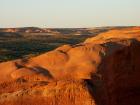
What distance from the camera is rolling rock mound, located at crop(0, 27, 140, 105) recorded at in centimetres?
1055

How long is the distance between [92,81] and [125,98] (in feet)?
10.1

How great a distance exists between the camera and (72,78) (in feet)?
36.7

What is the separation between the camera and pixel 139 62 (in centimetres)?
1440

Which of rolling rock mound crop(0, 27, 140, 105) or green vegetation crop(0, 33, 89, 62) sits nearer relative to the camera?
rolling rock mound crop(0, 27, 140, 105)

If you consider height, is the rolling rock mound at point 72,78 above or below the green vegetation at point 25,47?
above

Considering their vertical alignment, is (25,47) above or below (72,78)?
below

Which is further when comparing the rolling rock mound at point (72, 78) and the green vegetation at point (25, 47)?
the green vegetation at point (25, 47)

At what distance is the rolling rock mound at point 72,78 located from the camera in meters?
10.5

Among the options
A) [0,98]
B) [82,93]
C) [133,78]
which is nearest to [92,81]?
[82,93]

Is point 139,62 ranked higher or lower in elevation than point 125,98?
higher

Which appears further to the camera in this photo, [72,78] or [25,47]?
[25,47]

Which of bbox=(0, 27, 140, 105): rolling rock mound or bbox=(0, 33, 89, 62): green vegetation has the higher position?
bbox=(0, 27, 140, 105): rolling rock mound

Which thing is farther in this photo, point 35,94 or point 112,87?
point 112,87

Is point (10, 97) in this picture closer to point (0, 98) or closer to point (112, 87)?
point (0, 98)
